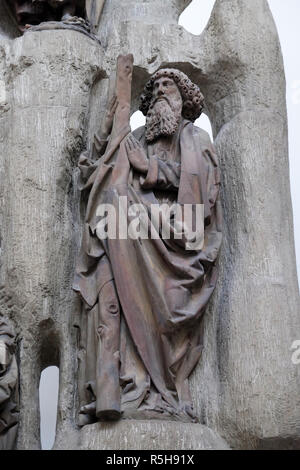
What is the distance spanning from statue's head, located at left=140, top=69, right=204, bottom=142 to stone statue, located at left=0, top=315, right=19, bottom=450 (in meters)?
1.54

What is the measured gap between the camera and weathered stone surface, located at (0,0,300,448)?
218 inches

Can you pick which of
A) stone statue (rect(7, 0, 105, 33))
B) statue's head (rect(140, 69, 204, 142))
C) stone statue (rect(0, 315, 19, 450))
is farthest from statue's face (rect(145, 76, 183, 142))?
stone statue (rect(0, 315, 19, 450))

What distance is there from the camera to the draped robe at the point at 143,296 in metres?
5.31

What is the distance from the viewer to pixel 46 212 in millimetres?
5930

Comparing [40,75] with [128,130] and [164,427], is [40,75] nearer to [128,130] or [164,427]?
[128,130]

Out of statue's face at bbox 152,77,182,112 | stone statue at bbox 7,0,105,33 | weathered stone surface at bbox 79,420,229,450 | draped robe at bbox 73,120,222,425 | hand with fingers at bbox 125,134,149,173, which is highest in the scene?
stone statue at bbox 7,0,105,33

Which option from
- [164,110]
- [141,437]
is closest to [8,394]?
[141,437]

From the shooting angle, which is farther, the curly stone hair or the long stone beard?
the curly stone hair

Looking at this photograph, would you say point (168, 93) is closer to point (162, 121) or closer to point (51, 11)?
point (162, 121)

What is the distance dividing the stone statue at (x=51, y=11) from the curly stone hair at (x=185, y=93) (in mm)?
770

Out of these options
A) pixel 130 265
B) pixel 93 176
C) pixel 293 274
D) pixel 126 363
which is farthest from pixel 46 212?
pixel 293 274

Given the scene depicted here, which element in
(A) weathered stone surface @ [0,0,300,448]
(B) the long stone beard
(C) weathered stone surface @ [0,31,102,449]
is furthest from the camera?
(B) the long stone beard

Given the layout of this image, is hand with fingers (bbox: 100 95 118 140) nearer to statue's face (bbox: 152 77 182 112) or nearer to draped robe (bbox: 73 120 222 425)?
draped robe (bbox: 73 120 222 425)

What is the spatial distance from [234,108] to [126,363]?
6.44 ft
